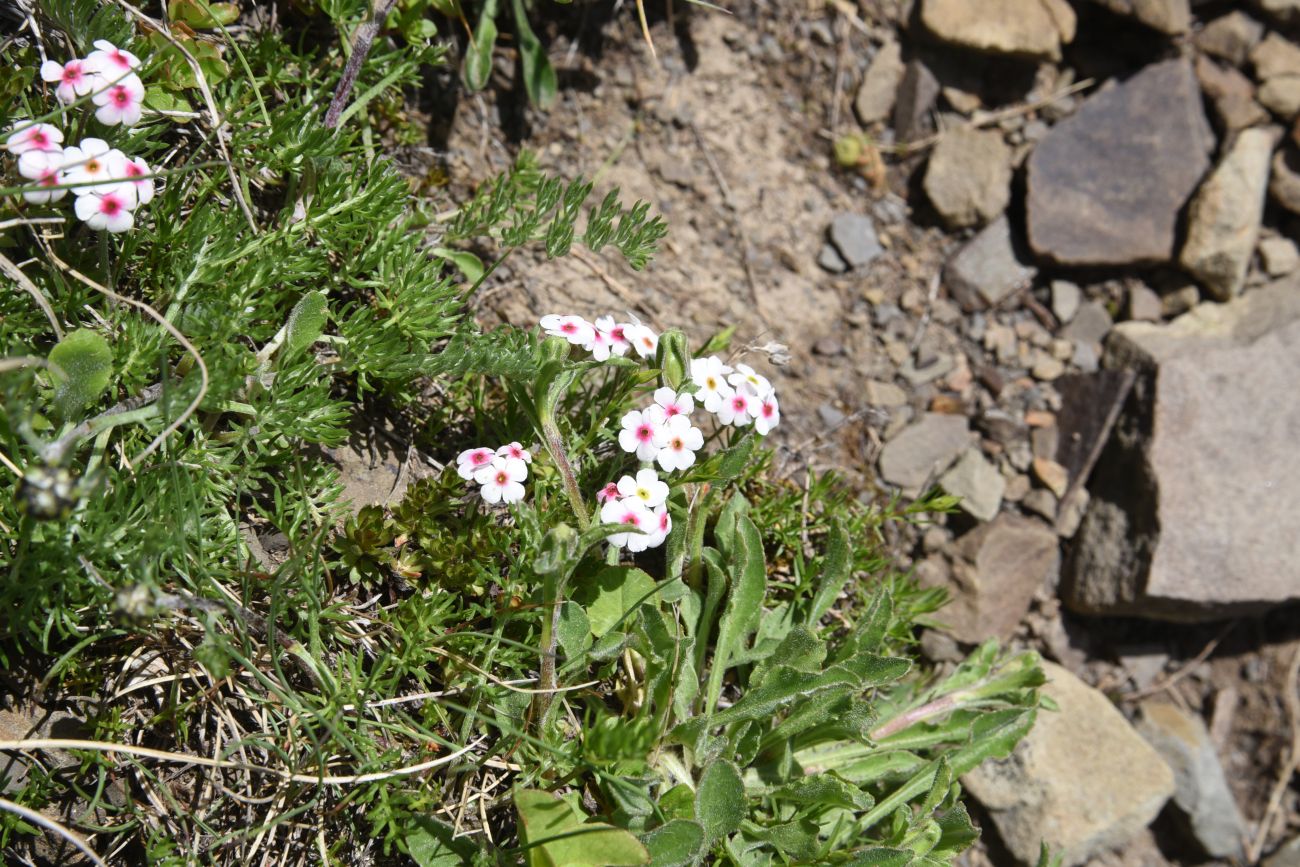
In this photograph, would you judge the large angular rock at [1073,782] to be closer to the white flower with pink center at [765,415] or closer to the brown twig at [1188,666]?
the brown twig at [1188,666]

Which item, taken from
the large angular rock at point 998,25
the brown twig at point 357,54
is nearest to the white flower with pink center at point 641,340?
the brown twig at point 357,54

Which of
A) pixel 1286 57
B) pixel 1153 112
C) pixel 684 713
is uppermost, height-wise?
pixel 1286 57

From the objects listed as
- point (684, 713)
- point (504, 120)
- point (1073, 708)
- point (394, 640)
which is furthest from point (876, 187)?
point (394, 640)

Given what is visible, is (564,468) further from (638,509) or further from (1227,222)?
(1227,222)

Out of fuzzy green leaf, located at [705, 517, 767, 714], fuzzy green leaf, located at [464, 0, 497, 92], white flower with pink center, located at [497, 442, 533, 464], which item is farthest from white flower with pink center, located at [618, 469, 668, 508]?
fuzzy green leaf, located at [464, 0, 497, 92]

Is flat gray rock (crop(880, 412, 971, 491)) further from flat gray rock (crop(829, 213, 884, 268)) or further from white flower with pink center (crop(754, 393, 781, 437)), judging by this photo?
white flower with pink center (crop(754, 393, 781, 437))

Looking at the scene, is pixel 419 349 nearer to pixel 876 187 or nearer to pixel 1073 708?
pixel 876 187
